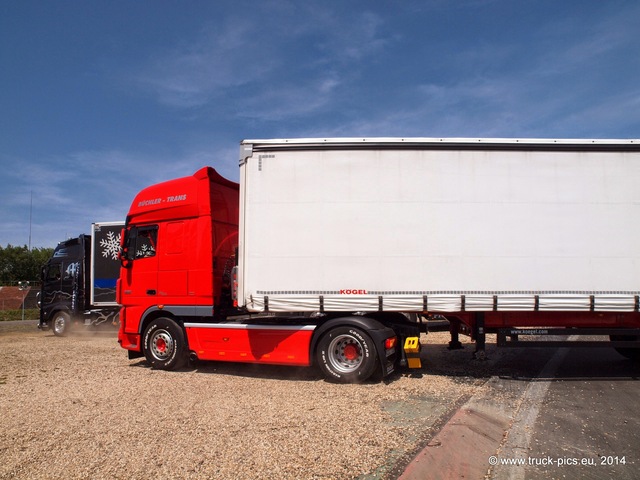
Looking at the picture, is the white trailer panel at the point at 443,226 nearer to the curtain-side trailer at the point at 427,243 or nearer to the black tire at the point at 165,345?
the curtain-side trailer at the point at 427,243

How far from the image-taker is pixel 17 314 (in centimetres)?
2662

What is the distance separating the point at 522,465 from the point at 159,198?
23.7 ft

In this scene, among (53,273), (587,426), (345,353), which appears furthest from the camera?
(53,273)

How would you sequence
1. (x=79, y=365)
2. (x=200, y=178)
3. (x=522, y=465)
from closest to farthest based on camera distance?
(x=522, y=465), (x=200, y=178), (x=79, y=365)

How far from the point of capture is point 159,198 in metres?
8.59

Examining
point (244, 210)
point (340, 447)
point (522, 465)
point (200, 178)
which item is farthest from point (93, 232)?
point (522, 465)

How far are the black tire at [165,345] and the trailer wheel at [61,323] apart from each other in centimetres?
862

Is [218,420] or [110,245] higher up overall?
[110,245]

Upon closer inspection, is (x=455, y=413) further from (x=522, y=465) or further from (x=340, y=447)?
(x=340, y=447)

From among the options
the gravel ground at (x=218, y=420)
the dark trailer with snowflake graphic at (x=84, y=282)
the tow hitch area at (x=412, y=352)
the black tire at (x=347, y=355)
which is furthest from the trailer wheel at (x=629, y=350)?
the dark trailer with snowflake graphic at (x=84, y=282)

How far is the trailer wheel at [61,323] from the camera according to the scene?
50.2 ft

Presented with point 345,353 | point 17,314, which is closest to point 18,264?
point 17,314

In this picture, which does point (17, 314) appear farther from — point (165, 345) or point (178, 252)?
point (178, 252)

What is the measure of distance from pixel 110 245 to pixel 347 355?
36.2ft
